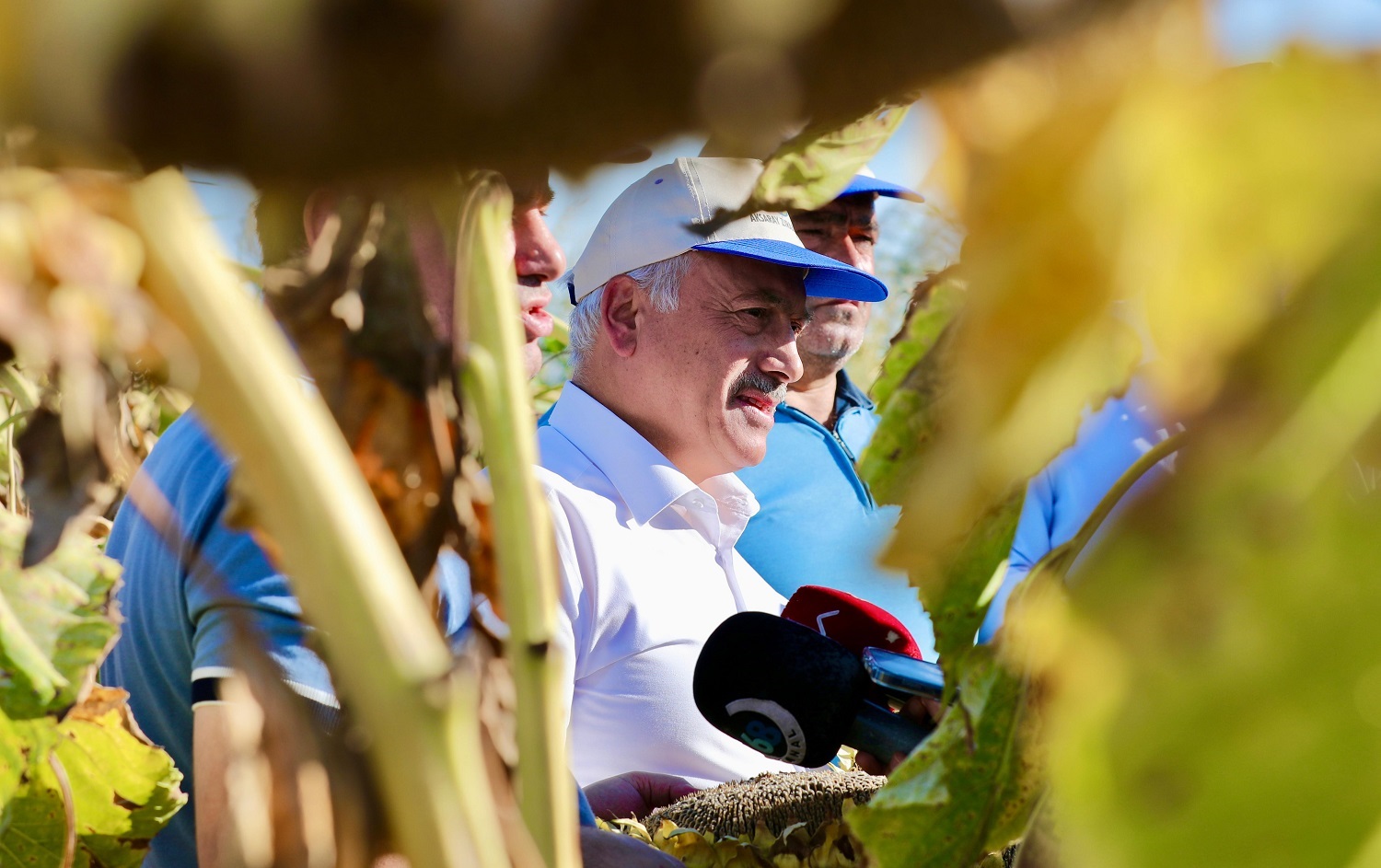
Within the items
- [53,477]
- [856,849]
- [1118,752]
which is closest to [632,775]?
[856,849]

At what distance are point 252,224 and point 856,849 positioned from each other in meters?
0.62

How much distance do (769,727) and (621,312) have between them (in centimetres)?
112

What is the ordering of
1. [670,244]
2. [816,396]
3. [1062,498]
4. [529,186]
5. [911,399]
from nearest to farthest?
[529,186] < [911,399] < [1062,498] < [670,244] < [816,396]

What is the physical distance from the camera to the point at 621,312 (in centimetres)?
201

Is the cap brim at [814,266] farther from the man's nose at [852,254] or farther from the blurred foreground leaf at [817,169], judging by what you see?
the blurred foreground leaf at [817,169]

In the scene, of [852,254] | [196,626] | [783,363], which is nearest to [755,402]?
[783,363]

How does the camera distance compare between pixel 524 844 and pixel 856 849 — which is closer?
pixel 524 844

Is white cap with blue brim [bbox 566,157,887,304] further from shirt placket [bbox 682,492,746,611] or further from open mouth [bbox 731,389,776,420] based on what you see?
shirt placket [bbox 682,492,746,611]

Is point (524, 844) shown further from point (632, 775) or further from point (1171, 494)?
point (632, 775)

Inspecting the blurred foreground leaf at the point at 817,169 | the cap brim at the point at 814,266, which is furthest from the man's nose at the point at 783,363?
the blurred foreground leaf at the point at 817,169

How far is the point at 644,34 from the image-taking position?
186 millimetres

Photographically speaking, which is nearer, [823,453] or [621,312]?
[621,312]

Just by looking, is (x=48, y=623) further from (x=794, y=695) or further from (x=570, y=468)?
(x=570, y=468)

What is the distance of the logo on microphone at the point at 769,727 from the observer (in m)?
0.98
